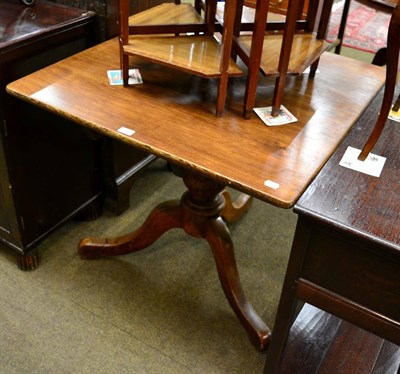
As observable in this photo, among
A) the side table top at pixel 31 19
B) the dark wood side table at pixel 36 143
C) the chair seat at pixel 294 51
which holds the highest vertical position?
the chair seat at pixel 294 51

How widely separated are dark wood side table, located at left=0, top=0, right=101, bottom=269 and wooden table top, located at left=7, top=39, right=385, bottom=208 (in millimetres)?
139

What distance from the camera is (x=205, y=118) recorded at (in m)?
1.05

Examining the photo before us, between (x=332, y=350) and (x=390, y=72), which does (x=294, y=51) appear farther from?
(x=332, y=350)

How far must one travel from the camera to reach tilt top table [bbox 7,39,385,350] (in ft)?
2.98

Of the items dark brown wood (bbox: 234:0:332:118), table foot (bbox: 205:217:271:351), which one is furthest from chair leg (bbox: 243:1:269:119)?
table foot (bbox: 205:217:271:351)

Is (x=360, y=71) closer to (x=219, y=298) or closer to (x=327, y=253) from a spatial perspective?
(x=327, y=253)

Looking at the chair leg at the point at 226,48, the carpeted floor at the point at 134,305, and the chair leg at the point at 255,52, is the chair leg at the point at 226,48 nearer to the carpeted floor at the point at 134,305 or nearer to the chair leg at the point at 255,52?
the chair leg at the point at 255,52

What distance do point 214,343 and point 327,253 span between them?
26.7 inches

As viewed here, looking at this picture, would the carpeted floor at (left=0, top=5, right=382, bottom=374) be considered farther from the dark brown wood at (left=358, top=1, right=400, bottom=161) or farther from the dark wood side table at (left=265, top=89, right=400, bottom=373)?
the dark brown wood at (left=358, top=1, right=400, bottom=161)

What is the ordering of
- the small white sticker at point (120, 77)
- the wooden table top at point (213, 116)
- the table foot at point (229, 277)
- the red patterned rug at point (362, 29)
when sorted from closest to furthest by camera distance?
the wooden table top at point (213, 116) → the small white sticker at point (120, 77) → the table foot at point (229, 277) → the red patterned rug at point (362, 29)

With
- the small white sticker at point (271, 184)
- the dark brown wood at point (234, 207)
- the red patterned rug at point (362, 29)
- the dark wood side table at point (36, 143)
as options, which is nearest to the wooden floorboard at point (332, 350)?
the dark brown wood at point (234, 207)

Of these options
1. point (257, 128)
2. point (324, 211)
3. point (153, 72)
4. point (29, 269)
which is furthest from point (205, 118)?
point (29, 269)

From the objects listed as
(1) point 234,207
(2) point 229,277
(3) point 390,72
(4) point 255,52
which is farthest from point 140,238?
(3) point 390,72

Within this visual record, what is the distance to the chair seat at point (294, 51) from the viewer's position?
1044 mm
